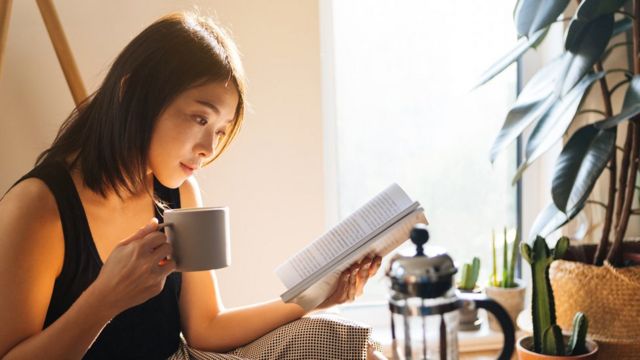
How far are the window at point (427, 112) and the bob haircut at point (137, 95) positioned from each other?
2.88 ft

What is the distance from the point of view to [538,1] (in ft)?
5.38

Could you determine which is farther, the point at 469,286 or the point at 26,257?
the point at 469,286

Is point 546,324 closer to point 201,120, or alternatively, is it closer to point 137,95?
point 201,120

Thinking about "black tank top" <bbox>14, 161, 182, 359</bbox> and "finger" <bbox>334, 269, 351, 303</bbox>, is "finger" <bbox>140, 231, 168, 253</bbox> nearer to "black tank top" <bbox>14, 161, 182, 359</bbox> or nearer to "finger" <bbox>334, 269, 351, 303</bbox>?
"black tank top" <bbox>14, 161, 182, 359</bbox>

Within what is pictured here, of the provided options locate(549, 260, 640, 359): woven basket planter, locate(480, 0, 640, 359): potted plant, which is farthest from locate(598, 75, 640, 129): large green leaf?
locate(549, 260, 640, 359): woven basket planter

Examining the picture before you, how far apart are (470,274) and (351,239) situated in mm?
1029

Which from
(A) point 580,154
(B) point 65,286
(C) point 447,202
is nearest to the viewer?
(B) point 65,286

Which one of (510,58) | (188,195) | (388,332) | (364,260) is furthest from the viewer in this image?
(388,332)

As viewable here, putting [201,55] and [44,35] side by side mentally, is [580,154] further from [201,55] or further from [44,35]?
[44,35]

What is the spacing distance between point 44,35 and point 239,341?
0.91 m

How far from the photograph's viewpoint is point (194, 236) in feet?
3.32

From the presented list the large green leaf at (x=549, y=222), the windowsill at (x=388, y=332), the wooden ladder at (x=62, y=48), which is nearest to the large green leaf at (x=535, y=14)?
the large green leaf at (x=549, y=222)

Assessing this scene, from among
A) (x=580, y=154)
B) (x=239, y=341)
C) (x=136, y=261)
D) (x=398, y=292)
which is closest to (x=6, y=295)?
(x=136, y=261)

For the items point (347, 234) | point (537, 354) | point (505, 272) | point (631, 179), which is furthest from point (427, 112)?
point (347, 234)
